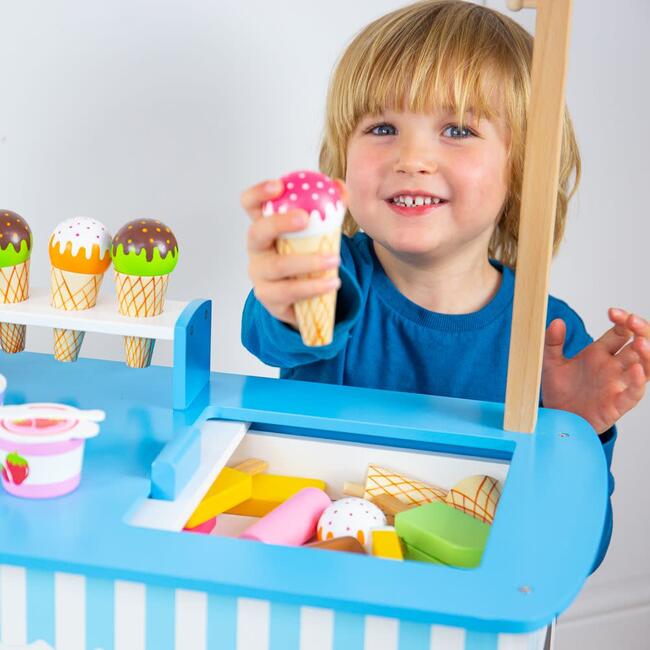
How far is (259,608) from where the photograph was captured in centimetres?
61

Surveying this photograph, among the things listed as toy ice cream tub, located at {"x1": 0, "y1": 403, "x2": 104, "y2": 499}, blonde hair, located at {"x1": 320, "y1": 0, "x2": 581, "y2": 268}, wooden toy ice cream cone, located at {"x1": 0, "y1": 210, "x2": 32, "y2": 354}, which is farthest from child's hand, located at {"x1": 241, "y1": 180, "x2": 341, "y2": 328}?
blonde hair, located at {"x1": 320, "y1": 0, "x2": 581, "y2": 268}

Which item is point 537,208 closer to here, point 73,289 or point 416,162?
point 416,162

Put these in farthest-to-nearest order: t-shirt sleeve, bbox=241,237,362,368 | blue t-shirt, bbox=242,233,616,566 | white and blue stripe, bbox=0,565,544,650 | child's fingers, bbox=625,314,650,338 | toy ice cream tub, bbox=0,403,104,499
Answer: blue t-shirt, bbox=242,233,616,566 → child's fingers, bbox=625,314,650,338 → t-shirt sleeve, bbox=241,237,362,368 → toy ice cream tub, bbox=0,403,104,499 → white and blue stripe, bbox=0,565,544,650

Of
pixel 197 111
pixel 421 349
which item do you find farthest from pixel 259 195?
pixel 197 111

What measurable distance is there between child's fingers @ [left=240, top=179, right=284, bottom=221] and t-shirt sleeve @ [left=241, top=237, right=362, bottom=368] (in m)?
0.09

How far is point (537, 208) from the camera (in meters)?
0.80

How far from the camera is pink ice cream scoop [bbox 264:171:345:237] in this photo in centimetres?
66

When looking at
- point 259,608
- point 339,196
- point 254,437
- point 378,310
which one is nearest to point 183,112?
point 378,310

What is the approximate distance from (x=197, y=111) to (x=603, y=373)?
2.00 feet

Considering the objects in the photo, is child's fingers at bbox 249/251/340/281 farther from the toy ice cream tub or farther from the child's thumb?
the child's thumb

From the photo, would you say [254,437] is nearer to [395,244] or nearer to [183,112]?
[395,244]

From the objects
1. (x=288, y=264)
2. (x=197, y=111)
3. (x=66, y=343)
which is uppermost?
(x=197, y=111)

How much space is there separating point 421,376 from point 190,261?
359 millimetres

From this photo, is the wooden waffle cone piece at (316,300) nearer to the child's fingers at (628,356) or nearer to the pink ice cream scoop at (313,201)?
the pink ice cream scoop at (313,201)
